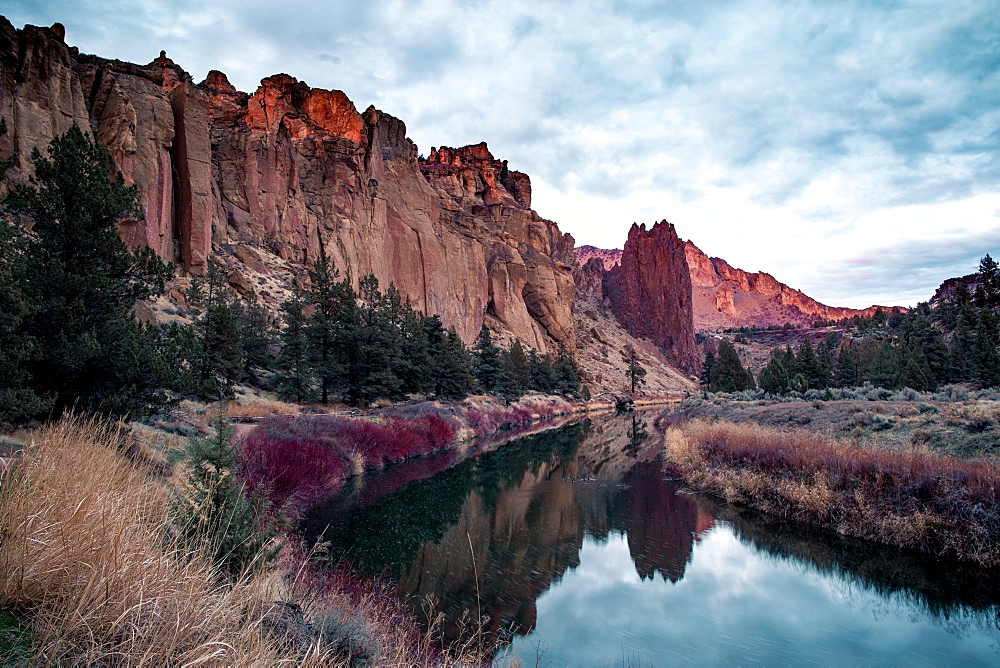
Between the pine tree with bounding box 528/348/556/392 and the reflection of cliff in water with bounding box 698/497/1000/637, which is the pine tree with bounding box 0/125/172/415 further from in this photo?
the pine tree with bounding box 528/348/556/392

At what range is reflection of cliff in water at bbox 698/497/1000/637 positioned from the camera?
8352 millimetres

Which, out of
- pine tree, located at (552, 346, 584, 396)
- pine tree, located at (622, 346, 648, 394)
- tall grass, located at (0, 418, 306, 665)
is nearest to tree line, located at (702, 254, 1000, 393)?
pine tree, located at (622, 346, 648, 394)

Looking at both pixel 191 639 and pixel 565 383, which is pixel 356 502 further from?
pixel 565 383

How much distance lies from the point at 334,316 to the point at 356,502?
19951 millimetres

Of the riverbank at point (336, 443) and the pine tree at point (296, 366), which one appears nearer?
the riverbank at point (336, 443)

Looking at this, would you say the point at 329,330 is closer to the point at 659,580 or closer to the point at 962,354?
the point at 659,580

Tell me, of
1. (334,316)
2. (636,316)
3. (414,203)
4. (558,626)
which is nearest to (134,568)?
(558,626)

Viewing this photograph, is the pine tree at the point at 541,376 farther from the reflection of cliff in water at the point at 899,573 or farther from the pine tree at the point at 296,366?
the reflection of cliff in water at the point at 899,573

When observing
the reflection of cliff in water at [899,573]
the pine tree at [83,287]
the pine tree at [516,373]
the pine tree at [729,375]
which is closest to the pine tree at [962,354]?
the pine tree at [729,375]

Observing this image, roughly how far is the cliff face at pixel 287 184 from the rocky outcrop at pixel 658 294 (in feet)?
128

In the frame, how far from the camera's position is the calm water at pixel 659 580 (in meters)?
7.88

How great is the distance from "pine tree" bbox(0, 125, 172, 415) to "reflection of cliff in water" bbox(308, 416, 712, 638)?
20.8 ft

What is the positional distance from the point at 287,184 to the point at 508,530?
5371 centimetres

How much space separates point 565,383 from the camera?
67.1 metres
